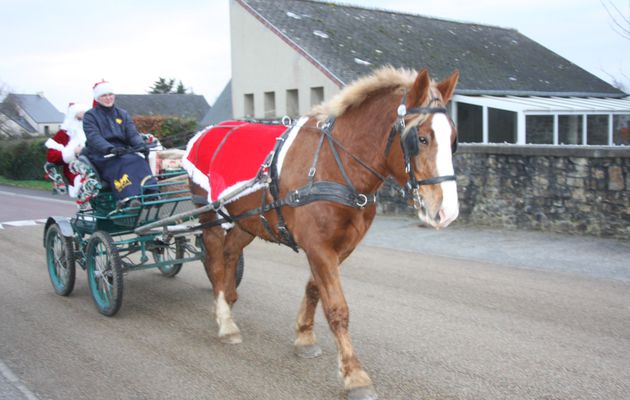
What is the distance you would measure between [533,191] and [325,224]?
24.1ft

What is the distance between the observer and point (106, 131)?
6.65m

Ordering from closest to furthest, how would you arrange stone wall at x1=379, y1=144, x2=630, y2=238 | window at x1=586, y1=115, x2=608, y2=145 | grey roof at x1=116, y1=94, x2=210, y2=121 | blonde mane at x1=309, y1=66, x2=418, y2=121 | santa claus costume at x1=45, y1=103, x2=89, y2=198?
1. blonde mane at x1=309, y1=66, x2=418, y2=121
2. santa claus costume at x1=45, y1=103, x2=89, y2=198
3. stone wall at x1=379, y1=144, x2=630, y2=238
4. window at x1=586, y1=115, x2=608, y2=145
5. grey roof at x1=116, y1=94, x2=210, y2=121

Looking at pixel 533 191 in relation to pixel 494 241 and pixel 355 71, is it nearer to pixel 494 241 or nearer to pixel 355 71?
pixel 494 241

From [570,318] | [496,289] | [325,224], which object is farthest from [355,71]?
[325,224]

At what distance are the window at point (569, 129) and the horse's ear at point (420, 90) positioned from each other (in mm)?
20173

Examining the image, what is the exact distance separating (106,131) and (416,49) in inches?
697

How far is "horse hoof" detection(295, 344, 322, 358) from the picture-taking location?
4984 mm

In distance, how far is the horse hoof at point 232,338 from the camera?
5.39m

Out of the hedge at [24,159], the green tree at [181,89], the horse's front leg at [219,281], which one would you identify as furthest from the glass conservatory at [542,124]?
the green tree at [181,89]

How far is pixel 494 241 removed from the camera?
10156 mm

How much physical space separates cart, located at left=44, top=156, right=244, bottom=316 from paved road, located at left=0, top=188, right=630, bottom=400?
29 centimetres

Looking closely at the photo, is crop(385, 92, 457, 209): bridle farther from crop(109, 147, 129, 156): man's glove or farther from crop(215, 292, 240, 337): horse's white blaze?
crop(109, 147, 129, 156): man's glove

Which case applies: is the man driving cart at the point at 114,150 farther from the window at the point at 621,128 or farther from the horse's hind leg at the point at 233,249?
the window at the point at 621,128

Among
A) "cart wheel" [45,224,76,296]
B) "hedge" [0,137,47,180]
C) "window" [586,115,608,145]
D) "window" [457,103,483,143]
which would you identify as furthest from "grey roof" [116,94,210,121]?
"cart wheel" [45,224,76,296]
